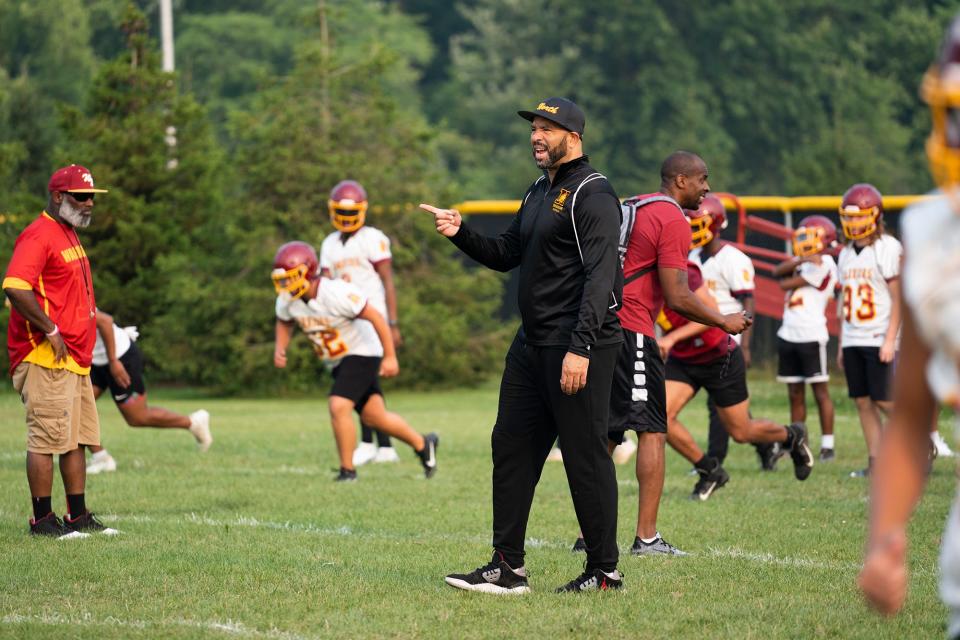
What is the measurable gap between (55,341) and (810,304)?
7.12 meters

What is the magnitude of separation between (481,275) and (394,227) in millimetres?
1691

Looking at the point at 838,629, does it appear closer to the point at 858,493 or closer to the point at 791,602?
the point at 791,602

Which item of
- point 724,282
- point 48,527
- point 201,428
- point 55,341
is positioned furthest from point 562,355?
point 201,428

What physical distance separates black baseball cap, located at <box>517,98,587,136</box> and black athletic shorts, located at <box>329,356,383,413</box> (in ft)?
16.0

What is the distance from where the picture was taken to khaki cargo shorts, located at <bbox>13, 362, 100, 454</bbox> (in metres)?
8.27

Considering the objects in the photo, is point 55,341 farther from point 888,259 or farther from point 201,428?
point 888,259

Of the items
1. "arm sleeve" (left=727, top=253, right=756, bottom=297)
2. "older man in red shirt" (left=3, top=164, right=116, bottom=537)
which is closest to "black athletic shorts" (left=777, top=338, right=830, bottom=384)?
"arm sleeve" (left=727, top=253, right=756, bottom=297)

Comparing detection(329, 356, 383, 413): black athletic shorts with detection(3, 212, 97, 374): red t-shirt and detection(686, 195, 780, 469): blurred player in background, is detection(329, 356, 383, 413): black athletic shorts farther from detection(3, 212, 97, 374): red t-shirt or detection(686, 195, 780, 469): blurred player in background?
detection(3, 212, 97, 374): red t-shirt

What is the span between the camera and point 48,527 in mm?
8297

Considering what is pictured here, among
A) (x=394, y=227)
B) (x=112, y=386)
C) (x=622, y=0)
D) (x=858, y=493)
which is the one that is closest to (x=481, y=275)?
(x=394, y=227)

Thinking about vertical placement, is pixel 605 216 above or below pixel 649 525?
above

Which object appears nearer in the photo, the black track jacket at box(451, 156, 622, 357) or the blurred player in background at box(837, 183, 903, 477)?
the black track jacket at box(451, 156, 622, 357)

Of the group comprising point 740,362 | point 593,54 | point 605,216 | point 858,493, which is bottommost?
point 858,493

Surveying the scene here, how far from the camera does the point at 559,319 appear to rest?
6.50 meters
